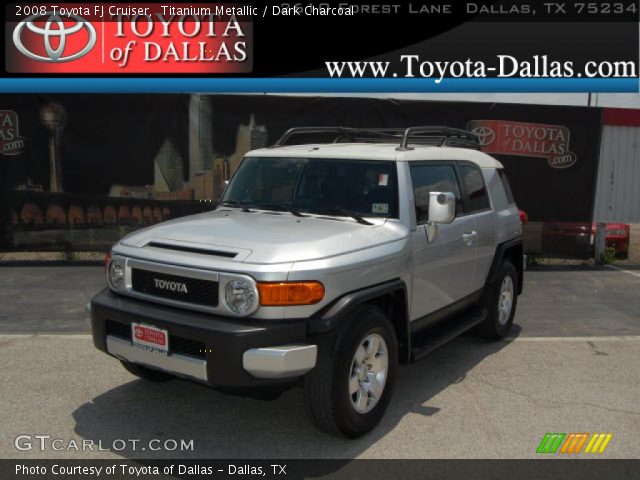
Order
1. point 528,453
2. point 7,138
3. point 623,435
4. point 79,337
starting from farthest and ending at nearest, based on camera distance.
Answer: point 7,138
point 79,337
point 623,435
point 528,453

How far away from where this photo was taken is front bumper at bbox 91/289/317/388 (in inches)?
136

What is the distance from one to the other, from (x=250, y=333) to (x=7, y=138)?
851cm

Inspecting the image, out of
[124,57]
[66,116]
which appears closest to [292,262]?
[66,116]

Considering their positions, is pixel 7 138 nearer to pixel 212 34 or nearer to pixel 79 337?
pixel 212 34

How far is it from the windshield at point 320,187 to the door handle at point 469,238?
105cm

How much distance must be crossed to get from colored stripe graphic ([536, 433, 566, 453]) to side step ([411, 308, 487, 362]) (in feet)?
3.20

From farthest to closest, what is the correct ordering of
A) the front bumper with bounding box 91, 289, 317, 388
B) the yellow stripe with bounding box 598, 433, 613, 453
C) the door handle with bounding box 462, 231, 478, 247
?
1. the door handle with bounding box 462, 231, 478, 247
2. the yellow stripe with bounding box 598, 433, 613, 453
3. the front bumper with bounding box 91, 289, 317, 388

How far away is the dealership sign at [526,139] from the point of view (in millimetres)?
10508

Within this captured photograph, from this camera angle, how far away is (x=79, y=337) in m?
6.26

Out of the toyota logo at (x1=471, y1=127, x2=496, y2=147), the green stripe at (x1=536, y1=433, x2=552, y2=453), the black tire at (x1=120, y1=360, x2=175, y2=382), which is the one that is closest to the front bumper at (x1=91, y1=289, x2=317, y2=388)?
the black tire at (x1=120, y1=360, x2=175, y2=382)

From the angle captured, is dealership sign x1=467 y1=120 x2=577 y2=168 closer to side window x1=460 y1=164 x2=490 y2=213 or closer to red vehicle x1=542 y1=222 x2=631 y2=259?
red vehicle x1=542 y1=222 x2=631 y2=259

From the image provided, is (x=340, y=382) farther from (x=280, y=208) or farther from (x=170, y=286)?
(x=280, y=208)

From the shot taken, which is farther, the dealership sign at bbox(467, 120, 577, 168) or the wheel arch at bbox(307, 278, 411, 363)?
the dealership sign at bbox(467, 120, 577, 168)

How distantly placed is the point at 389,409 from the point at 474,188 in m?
2.35
